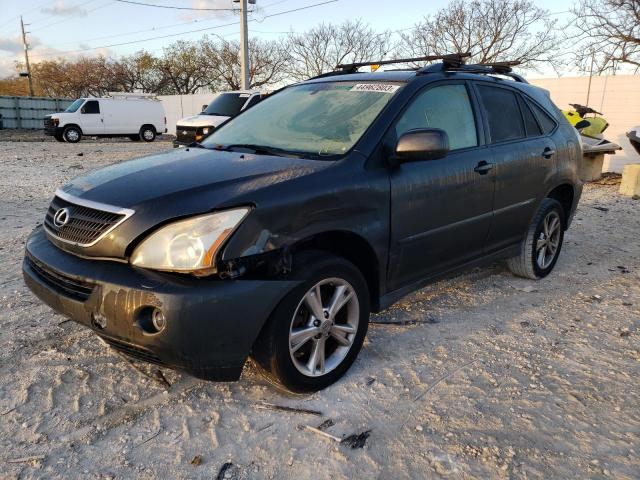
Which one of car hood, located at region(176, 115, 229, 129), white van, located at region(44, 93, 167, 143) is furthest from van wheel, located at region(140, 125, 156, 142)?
car hood, located at region(176, 115, 229, 129)

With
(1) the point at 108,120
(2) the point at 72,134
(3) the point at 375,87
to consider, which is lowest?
(2) the point at 72,134

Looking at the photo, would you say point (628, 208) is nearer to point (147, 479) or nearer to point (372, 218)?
point (372, 218)

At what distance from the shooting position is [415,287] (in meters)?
3.32

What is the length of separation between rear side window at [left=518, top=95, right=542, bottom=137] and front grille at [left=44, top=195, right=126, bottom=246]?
3.34 m

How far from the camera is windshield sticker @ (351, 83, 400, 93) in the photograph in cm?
325

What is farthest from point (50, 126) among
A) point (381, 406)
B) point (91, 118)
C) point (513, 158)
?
point (381, 406)

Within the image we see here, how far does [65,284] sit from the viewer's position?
2480mm

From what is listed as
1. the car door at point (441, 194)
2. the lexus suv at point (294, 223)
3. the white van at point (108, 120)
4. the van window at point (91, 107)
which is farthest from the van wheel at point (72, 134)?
the car door at point (441, 194)

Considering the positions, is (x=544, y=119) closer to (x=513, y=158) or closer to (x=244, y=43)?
(x=513, y=158)

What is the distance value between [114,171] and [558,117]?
3.86 m

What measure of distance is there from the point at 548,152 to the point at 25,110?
3313cm

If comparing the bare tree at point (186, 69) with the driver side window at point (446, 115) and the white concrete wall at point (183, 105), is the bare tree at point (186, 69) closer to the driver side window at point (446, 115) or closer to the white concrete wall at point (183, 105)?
the white concrete wall at point (183, 105)

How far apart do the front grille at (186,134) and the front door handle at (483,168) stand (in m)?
11.7

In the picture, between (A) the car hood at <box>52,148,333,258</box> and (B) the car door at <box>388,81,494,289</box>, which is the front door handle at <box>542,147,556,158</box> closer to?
(B) the car door at <box>388,81,494,289</box>
